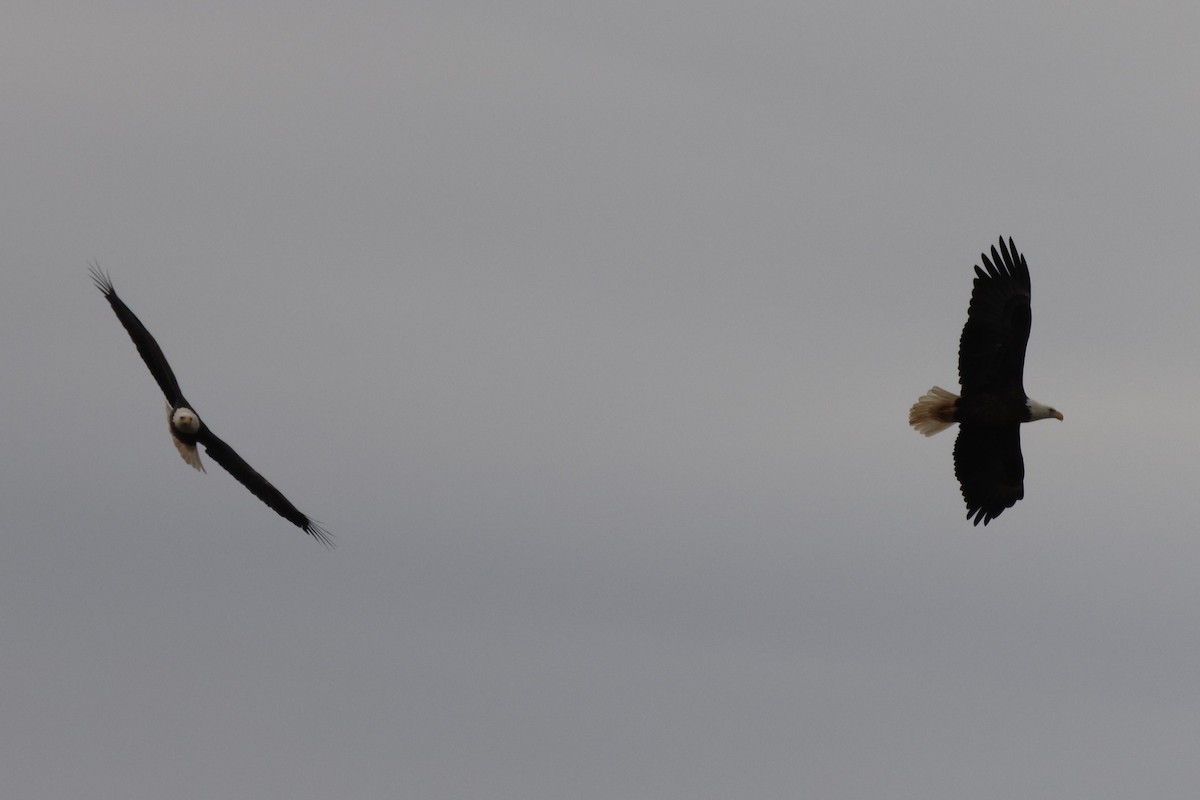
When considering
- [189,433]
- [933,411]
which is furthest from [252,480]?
[933,411]

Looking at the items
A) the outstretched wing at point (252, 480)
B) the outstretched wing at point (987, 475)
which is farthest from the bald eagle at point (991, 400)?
the outstretched wing at point (252, 480)

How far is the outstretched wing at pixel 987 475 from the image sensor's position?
2673cm

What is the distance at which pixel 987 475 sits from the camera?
2691 cm

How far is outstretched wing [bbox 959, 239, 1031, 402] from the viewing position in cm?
2558

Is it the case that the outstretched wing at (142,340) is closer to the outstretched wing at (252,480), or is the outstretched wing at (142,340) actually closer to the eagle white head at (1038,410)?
Answer: the outstretched wing at (252,480)

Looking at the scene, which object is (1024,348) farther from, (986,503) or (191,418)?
(191,418)

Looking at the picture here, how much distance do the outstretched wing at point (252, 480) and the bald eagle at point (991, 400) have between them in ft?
25.4

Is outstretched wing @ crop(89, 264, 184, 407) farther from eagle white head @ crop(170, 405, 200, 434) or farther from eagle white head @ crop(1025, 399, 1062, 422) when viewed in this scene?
eagle white head @ crop(1025, 399, 1062, 422)

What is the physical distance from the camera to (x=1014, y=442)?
26641 millimetres

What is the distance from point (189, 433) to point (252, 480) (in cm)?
119

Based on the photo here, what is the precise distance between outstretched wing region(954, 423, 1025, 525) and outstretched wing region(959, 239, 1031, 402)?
130 cm

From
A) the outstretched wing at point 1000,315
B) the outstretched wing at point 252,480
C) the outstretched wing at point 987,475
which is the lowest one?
the outstretched wing at point 252,480

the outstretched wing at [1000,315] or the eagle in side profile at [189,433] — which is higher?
the outstretched wing at [1000,315]

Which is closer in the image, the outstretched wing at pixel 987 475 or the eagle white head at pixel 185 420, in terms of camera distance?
the eagle white head at pixel 185 420
